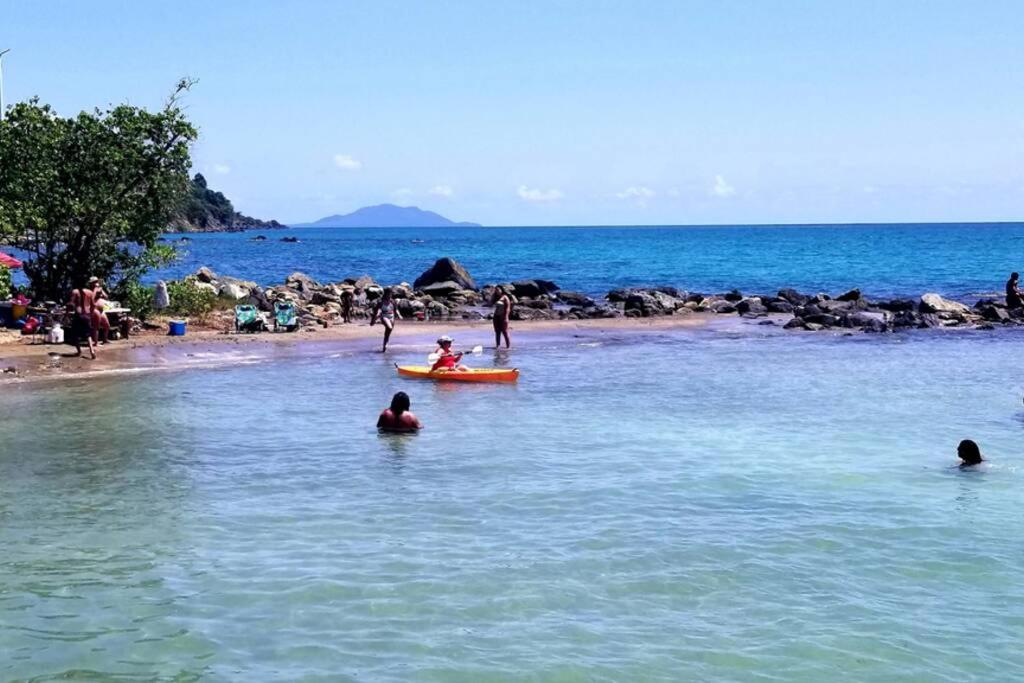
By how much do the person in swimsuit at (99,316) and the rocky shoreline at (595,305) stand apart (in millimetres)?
7658

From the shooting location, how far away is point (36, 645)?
9438 mm

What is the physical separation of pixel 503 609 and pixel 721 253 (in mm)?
116732

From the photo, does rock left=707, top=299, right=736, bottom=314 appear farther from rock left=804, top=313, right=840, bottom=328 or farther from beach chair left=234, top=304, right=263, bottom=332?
beach chair left=234, top=304, right=263, bottom=332

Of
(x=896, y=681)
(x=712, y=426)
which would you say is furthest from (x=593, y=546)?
(x=712, y=426)

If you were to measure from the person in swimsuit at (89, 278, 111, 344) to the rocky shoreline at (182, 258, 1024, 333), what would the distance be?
766 centimetres

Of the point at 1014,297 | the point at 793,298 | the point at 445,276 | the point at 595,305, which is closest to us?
the point at 1014,297

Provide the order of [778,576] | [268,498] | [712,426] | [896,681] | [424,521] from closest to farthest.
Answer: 1. [896,681]
2. [778,576]
3. [424,521]
4. [268,498]
5. [712,426]

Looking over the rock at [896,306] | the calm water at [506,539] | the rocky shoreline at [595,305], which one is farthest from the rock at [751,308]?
the calm water at [506,539]

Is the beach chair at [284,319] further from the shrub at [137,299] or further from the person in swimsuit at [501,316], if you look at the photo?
the person in swimsuit at [501,316]

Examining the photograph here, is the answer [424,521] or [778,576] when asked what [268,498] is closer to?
[424,521]

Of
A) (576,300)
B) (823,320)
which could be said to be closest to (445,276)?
(576,300)

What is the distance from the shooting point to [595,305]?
49031mm

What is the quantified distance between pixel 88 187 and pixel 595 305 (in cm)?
2505

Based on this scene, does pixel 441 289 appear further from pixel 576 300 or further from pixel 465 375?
pixel 465 375
